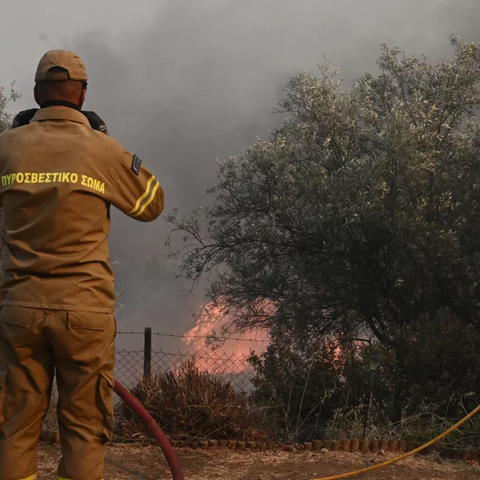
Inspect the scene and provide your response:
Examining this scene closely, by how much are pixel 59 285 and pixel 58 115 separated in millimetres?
777

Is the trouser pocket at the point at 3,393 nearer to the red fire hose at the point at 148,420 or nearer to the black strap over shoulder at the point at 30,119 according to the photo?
the red fire hose at the point at 148,420

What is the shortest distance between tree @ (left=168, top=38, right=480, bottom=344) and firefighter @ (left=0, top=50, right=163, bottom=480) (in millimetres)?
6555

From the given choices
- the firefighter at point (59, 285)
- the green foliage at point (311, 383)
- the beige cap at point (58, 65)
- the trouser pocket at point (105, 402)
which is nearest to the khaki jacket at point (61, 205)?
the firefighter at point (59, 285)

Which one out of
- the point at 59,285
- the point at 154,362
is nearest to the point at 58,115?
the point at 59,285

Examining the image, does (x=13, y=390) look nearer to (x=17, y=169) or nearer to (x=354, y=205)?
(x=17, y=169)

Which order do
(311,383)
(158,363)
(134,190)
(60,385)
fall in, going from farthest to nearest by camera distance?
(158,363)
(311,383)
(134,190)
(60,385)

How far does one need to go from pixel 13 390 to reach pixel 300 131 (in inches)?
390

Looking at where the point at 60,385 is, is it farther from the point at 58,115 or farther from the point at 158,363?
the point at 158,363

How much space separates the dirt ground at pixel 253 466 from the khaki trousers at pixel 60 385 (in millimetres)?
2455

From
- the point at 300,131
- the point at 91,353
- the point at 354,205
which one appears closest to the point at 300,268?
the point at 354,205

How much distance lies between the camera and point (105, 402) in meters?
2.91

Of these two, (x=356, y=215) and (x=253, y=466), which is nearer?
(x=253, y=466)

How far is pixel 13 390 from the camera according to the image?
285 centimetres

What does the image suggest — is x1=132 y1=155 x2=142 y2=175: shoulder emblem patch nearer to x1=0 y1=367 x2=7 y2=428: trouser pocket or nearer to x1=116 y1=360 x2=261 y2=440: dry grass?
x1=0 y1=367 x2=7 y2=428: trouser pocket
